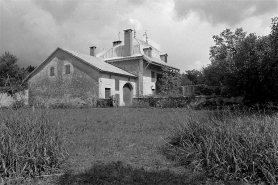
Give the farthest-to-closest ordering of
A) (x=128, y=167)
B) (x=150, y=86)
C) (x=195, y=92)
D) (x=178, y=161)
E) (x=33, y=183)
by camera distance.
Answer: (x=150, y=86), (x=195, y=92), (x=178, y=161), (x=128, y=167), (x=33, y=183)

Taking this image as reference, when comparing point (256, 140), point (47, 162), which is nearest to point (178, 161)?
point (256, 140)

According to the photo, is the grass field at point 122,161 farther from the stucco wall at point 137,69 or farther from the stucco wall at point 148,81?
the stucco wall at point 148,81

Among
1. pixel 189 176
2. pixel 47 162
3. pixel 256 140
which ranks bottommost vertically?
pixel 189 176

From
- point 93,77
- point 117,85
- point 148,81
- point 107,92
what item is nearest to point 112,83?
point 117,85

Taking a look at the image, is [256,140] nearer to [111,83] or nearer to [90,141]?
[90,141]

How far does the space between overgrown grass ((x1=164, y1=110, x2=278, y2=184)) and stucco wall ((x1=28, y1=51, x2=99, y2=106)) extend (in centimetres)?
1755

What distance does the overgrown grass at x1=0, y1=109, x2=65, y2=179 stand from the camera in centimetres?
366

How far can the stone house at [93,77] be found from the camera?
22.2 meters

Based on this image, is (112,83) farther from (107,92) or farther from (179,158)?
(179,158)

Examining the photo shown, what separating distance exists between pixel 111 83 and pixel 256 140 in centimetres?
1958

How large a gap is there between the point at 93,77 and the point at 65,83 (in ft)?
12.6

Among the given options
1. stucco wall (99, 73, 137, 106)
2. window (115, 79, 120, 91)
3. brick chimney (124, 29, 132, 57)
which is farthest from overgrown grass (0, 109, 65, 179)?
brick chimney (124, 29, 132, 57)

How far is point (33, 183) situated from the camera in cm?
354

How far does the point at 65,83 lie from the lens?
23938 millimetres
